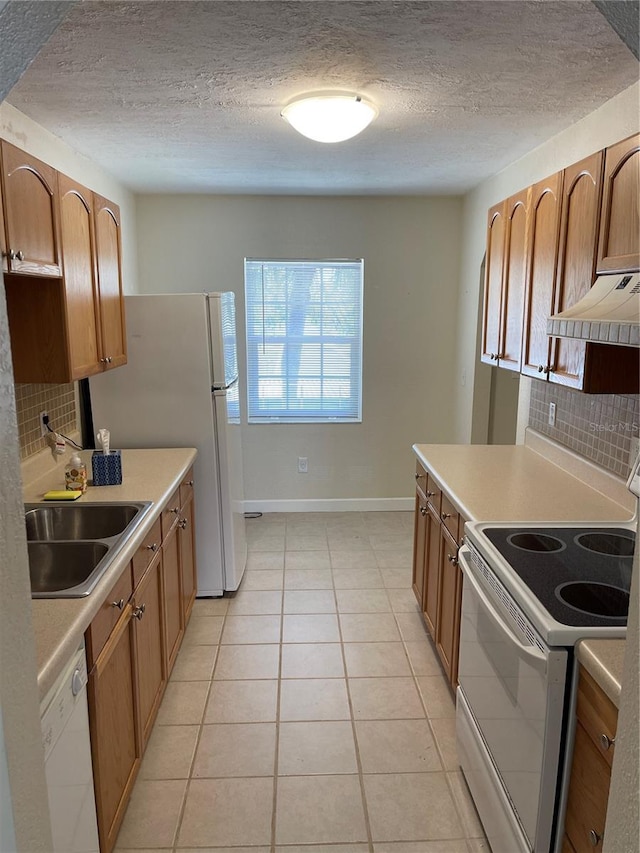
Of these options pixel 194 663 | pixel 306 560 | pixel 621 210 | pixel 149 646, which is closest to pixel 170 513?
pixel 149 646

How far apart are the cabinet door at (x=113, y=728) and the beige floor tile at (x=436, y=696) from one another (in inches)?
47.7

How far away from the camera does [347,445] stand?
16.3ft

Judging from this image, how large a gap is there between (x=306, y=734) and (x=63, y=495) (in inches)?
54.7

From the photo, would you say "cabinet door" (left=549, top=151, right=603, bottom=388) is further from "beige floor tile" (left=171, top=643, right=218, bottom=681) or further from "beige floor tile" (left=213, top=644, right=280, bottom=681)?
"beige floor tile" (left=171, top=643, right=218, bottom=681)

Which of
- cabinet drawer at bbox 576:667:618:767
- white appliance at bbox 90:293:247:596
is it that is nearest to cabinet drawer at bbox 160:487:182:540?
white appliance at bbox 90:293:247:596

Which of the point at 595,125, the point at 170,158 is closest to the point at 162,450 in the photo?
the point at 170,158

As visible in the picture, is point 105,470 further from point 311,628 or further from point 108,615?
point 311,628

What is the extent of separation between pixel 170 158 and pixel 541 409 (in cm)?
246

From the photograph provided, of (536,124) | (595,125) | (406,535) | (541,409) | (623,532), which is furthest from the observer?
(406,535)

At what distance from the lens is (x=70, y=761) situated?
1.49 m

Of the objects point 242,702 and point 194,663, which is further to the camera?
point 194,663

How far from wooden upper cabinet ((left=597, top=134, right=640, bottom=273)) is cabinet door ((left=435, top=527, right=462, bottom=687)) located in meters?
1.21

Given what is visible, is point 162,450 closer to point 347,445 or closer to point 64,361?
point 64,361

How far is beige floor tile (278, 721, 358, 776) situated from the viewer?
2.27 meters
